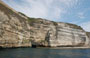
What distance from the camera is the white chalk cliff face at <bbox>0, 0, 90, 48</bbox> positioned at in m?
45.1

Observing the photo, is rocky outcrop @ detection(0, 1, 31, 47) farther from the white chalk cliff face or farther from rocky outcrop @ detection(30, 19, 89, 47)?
rocky outcrop @ detection(30, 19, 89, 47)

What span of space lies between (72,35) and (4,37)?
51.6 metres

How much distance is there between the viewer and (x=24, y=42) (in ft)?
183

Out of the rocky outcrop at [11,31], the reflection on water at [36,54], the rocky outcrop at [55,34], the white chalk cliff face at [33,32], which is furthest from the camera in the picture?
the rocky outcrop at [55,34]

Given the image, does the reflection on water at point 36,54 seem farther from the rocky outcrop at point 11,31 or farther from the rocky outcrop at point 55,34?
the rocky outcrop at point 55,34

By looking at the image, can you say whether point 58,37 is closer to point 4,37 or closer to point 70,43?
point 70,43

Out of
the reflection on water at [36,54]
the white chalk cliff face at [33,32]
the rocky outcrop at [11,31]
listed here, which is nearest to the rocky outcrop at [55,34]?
the white chalk cliff face at [33,32]

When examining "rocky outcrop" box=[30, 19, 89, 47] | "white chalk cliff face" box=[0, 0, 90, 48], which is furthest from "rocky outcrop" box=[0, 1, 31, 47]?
"rocky outcrop" box=[30, 19, 89, 47]

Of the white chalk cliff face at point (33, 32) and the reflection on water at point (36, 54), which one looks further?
the white chalk cliff face at point (33, 32)

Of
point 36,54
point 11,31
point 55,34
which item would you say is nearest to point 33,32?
point 55,34

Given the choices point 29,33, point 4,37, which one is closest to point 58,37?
point 29,33

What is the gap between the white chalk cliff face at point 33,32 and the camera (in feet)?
148

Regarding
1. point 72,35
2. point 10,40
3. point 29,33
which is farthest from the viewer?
point 72,35

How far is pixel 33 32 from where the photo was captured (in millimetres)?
64688
